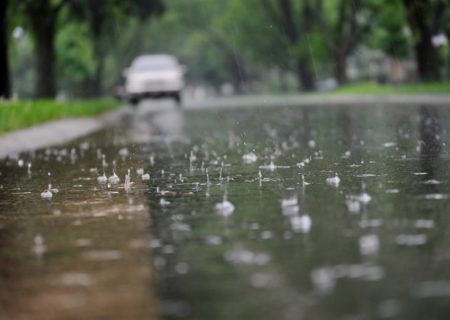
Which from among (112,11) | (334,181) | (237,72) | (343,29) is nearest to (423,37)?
(112,11)

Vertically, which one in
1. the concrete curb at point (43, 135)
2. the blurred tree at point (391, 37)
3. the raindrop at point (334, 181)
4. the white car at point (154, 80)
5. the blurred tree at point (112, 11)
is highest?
the blurred tree at point (112, 11)

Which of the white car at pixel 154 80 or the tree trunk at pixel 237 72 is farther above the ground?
the tree trunk at pixel 237 72

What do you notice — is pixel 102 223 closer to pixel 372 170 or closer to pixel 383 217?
pixel 383 217

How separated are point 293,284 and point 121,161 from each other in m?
10.4

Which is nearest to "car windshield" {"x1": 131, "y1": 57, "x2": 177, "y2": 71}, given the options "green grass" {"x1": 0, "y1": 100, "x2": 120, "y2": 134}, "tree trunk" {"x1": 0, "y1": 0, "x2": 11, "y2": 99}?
"green grass" {"x1": 0, "y1": 100, "x2": 120, "y2": 134}

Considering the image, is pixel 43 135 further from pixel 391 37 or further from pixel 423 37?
pixel 391 37

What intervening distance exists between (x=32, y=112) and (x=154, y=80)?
2320 cm

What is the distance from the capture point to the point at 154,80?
49.5 metres

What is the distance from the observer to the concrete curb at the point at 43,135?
66.9ft

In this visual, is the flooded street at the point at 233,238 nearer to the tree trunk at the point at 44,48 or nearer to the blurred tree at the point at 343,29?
the tree trunk at the point at 44,48

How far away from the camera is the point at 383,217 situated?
7.96m

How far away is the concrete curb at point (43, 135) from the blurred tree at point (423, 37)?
1501cm

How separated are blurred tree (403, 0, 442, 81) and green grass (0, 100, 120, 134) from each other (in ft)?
42.1

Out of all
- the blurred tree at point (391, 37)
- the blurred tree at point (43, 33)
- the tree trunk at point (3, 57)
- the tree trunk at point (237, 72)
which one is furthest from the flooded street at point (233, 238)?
the tree trunk at point (237, 72)
